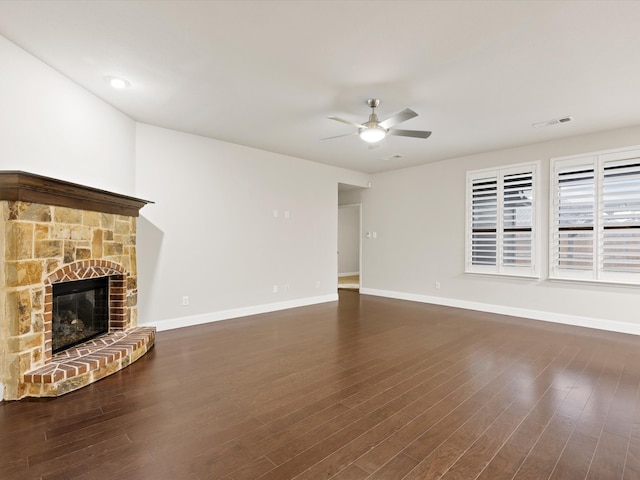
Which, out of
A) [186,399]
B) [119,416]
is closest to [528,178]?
[186,399]

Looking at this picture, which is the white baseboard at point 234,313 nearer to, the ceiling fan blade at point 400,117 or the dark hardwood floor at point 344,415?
the dark hardwood floor at point 344,415

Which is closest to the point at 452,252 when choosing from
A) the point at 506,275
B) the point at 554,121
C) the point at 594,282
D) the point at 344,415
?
the point at 506,275

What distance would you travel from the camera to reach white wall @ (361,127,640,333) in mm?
4594

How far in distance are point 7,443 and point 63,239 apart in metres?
1.65

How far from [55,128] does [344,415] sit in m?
3.61

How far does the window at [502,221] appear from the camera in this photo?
522cm

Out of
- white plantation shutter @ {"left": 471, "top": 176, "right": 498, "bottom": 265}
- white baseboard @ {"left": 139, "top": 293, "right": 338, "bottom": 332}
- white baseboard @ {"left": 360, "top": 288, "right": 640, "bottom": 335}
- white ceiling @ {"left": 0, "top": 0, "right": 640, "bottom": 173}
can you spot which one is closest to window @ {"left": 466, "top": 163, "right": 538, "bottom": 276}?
white plantation shutter @ {"left": 471, "top": 176, "right": 498, "bottom": 265}

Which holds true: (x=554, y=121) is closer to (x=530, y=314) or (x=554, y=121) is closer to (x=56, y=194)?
(x=530, y=314)

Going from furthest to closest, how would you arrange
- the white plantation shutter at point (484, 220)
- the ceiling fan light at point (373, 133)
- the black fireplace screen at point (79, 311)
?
1. the white plantation shutter at point (484, 220)
2. the ceiling fan light at point (373, 133)
3. the black fireplace screen at point (79, 311)

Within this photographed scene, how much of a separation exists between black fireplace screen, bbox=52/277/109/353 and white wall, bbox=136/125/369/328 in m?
0.61

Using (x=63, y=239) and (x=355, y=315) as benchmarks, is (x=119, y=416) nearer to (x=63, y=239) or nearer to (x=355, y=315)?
(x=63, y=239)

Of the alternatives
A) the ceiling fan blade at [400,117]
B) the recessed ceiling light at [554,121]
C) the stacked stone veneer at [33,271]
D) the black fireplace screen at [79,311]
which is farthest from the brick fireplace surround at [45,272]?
the recessed ceiling light at [554,121]

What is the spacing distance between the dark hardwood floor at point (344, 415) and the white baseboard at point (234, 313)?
0.62 m

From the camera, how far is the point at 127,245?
12.6ft
